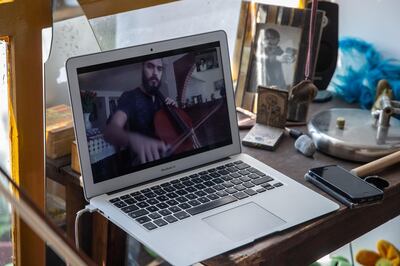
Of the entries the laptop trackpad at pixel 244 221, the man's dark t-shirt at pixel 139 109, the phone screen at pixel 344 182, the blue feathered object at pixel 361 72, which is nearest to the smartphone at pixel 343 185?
the phone screen at pixel 344 182

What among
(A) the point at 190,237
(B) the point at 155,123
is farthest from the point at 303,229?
(B) the point at 155,123

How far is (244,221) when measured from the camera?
112cm

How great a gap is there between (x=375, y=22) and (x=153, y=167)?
87cm

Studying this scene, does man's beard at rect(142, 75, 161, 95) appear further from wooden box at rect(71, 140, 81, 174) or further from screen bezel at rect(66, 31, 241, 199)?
wooden box at rect(71, 140, 81, 174)

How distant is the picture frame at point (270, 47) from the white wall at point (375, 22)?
0.89 ft

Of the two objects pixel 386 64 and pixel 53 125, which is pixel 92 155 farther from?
pixel 386 64

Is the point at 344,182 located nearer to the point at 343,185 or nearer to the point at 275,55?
the point at 343,185

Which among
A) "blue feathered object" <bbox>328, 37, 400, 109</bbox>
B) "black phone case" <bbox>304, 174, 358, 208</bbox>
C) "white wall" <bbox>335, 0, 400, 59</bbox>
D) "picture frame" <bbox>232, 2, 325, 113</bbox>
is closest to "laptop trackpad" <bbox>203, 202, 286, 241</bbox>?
"black phone case" <bbox>304, 174, 358, 208</bbox>

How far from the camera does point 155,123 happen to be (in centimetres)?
122

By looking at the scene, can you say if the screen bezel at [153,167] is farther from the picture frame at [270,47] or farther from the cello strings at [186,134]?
the picture frame at [270,47]

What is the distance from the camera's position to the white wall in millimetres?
1734

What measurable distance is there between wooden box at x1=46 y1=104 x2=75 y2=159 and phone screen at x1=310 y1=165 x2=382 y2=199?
1.66 feet

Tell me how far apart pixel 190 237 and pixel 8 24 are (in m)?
0.49

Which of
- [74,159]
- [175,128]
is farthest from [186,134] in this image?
[74,159]
